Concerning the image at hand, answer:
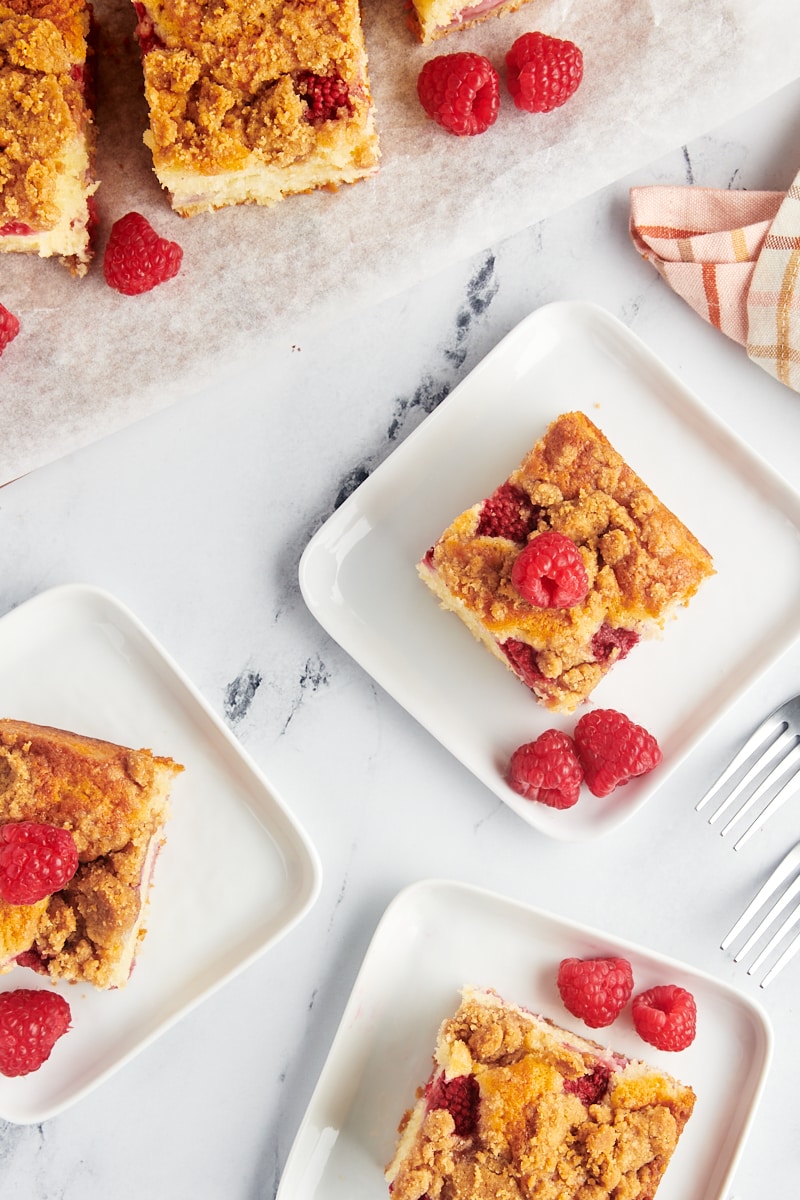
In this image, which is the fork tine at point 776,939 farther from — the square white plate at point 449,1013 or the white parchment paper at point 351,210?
the white parchment paper at point 351,210

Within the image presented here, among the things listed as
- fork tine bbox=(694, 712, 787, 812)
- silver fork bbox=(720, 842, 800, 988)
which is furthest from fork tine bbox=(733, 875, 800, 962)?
fork tine bbox=(694, 712, 787, 812)

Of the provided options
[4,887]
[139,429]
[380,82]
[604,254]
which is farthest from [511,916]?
[380,82]

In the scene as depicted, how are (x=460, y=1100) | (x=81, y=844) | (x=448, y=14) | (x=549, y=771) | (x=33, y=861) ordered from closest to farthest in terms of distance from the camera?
(x=33, y=861), (x=81, y=844), (x=460, y=1100), (x=549, y=771), (x=448, y=14)

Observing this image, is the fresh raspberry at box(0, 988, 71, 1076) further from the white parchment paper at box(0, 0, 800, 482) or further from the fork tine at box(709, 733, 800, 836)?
the fork tine at box(709, 733, 800, 836)

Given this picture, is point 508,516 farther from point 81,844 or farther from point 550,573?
point 81,844

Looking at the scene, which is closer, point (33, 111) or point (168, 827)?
point (33, 111)

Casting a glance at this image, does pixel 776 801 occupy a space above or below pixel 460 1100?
above

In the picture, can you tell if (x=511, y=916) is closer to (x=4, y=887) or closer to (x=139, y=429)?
(x=4, y=887)

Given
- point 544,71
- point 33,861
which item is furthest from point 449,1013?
point 544,71
